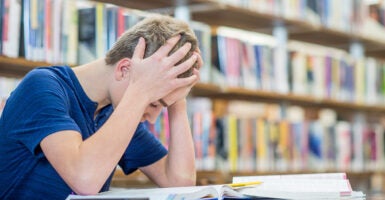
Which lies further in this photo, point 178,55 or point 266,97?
point 266,97

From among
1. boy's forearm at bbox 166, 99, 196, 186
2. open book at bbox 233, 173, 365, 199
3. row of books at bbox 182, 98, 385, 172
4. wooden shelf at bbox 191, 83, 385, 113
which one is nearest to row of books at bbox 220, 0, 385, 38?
wooden shelf at bbox 191, 83, 385, 113

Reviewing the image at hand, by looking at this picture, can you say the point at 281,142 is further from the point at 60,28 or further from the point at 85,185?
the point at 85,185

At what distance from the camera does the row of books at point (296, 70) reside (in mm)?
3455

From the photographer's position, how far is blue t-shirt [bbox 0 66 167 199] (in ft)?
4.95

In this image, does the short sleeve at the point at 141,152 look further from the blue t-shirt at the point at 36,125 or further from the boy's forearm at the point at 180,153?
the blue t-shirt at the point at 36,125

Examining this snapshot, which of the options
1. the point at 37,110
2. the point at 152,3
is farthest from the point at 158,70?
the point at 152,3

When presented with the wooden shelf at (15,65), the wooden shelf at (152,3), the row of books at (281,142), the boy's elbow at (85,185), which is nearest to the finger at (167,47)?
the boy's elbow at (85,185)

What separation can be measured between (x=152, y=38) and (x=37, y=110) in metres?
0.30

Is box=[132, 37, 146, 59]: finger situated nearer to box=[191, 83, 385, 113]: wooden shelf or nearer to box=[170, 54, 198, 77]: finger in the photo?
box=[170, 54, 198, 77]: finger

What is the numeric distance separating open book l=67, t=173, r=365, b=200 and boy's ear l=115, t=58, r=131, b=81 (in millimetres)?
287

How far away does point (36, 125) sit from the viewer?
4.95ft

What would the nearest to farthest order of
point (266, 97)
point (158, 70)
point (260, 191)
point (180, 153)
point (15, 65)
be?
point (260, 191) → point (158, 70) → point (180, 153) → point (15, 65) → point (266, 97)

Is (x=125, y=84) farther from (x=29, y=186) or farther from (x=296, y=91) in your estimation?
(x=296, y=91)

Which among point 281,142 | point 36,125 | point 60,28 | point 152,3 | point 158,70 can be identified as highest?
point 152,3
